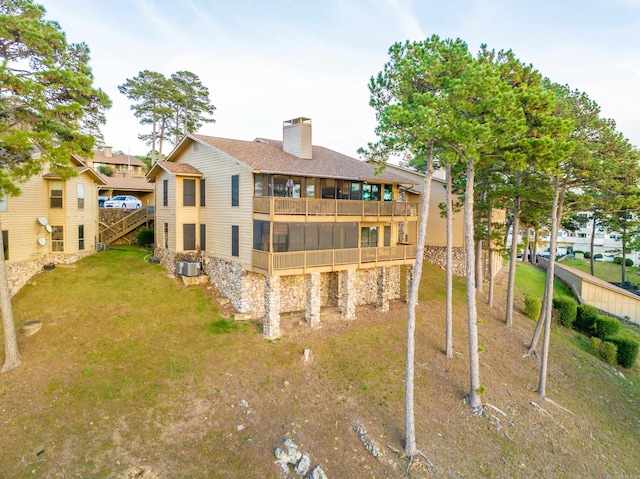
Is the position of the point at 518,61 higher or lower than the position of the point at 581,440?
higher

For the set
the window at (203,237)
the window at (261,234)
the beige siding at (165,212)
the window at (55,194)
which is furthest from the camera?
the window at (203,237)

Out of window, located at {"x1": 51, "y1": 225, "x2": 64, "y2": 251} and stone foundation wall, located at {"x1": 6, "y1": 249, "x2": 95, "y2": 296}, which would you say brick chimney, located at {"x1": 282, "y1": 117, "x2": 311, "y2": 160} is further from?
stone foundation wall, located at {"x1": 6, "y1": 249, "x2": 95, "y2": 296}

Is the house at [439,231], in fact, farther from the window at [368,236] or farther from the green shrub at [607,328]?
the window at [368,236]

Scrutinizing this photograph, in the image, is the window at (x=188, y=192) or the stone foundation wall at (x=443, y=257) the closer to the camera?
the window at (x=188, y=192)

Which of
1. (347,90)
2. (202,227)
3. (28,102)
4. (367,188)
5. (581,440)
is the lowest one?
(581,440)

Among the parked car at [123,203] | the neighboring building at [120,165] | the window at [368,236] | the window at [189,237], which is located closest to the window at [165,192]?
the window at [189,237]

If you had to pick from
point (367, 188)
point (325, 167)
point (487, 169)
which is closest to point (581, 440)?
point (487, 169)

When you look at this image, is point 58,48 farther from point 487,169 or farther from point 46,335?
point 487,169
